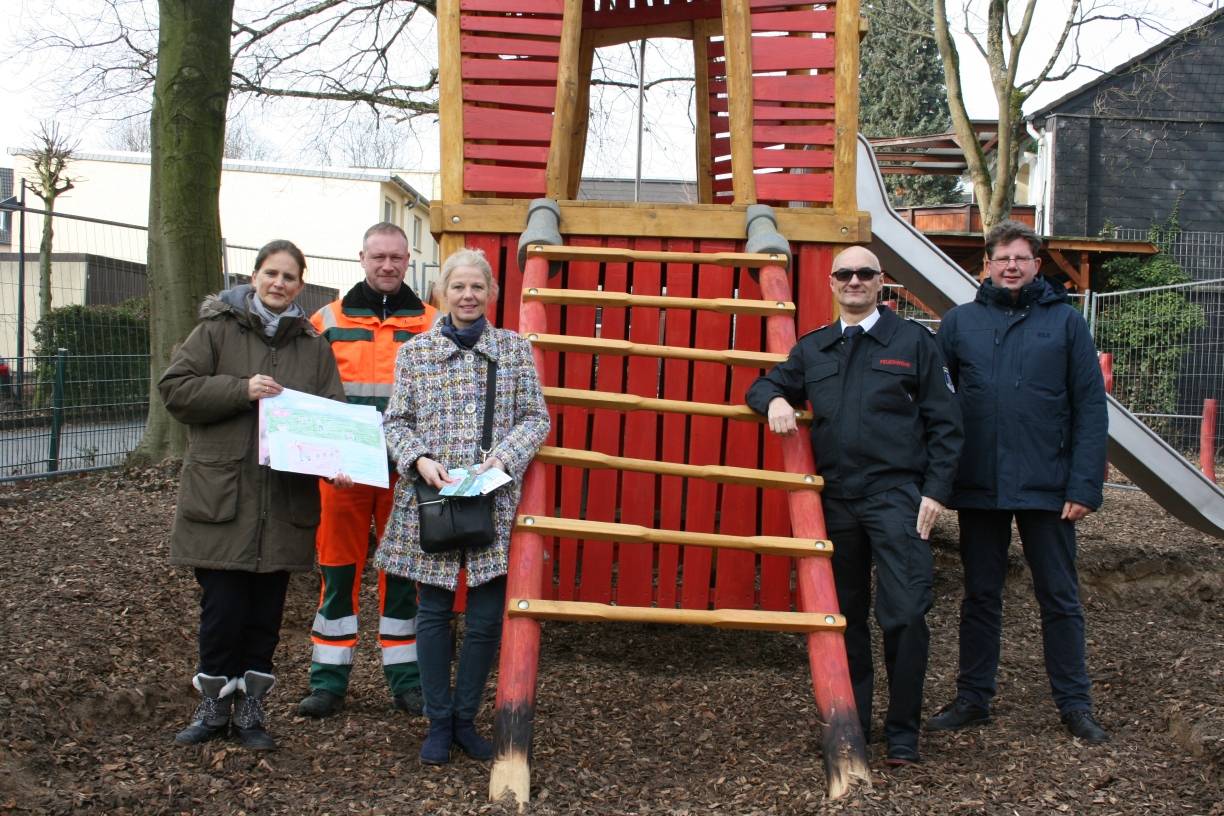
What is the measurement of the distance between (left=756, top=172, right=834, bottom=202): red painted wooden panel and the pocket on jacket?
2.68 m

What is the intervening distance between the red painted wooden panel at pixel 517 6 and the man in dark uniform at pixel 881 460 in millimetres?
2258

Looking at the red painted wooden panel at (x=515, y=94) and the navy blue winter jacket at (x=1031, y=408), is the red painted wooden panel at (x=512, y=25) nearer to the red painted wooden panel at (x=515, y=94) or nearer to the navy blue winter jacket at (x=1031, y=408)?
the red painted wooden panel at (x=515, y=94)

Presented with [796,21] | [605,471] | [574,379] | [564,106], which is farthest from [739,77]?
[605,471]

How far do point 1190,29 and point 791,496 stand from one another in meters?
18.8

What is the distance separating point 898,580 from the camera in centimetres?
341

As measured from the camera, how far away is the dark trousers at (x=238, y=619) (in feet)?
11.1

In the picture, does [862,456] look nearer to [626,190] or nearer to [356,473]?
[356,473]

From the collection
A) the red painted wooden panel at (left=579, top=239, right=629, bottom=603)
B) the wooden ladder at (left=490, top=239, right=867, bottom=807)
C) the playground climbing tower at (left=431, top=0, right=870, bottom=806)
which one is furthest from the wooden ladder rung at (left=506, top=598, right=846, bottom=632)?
the red painted wooden panel at (left=579, top=239, right=629, bottom=603)

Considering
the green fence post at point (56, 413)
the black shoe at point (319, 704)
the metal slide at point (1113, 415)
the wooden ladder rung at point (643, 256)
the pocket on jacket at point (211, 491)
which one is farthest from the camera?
the green fence post at point (56, 413)

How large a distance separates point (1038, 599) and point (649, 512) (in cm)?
148

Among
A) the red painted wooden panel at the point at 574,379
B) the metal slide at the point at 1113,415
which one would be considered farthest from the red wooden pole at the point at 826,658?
the metal slide at the point at 1113,415

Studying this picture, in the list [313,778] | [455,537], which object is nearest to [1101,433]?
[455,537]

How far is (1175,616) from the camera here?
5902 millimetres

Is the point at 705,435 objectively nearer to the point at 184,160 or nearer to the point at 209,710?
the point at 209,710
